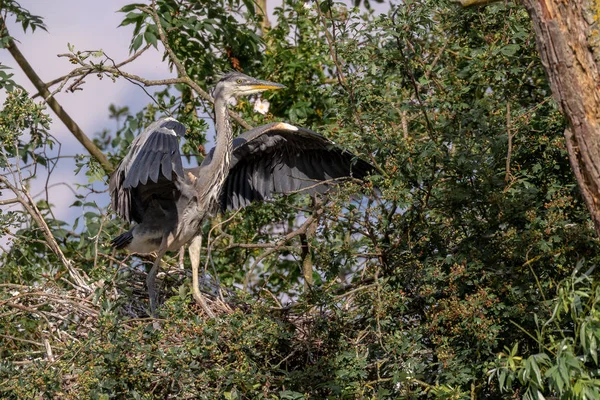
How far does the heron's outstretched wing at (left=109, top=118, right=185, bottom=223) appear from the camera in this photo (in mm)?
4762

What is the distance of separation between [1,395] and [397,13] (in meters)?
2.39

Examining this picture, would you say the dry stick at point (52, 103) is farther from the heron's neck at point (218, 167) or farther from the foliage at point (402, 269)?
the foliage at point (402, 269)

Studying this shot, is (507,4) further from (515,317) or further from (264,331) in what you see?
(264,331)

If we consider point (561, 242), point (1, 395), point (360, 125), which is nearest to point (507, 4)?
point (360, 125)

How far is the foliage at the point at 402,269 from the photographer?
12.6ft

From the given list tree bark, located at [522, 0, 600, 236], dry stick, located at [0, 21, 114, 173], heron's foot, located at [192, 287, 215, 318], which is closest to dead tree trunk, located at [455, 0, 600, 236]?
tree bark, located at [522, 0, 600, 236]

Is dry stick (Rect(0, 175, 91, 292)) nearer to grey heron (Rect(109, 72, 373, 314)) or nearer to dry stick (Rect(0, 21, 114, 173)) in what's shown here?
grey heron (Rect(109, 72, 373, 314))

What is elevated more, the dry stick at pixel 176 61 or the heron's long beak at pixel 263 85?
the dry stick at pixel 176 61

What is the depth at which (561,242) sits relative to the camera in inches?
148

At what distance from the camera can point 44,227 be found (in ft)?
16.5

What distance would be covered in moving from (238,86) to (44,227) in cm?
152

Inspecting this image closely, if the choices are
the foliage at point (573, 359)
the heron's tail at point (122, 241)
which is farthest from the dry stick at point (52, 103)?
the foliage at point (573, 359)

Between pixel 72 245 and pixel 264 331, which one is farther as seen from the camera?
pixel 72 245

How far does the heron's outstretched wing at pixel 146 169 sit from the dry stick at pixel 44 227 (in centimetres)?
41
